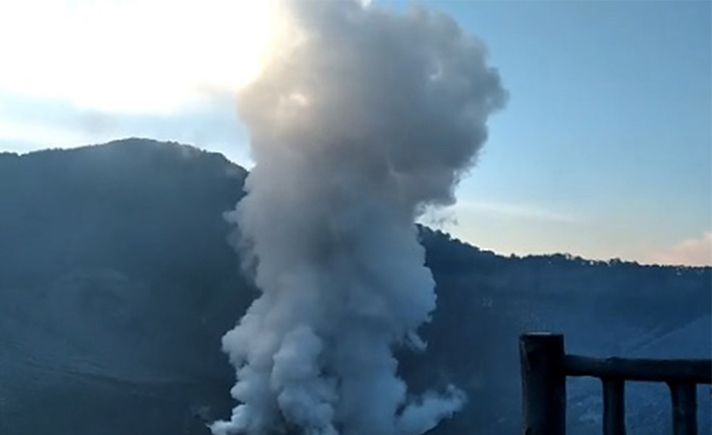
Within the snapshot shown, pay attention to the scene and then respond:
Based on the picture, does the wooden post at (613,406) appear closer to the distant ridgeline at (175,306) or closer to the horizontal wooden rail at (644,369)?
the horizontal wooden rail at (644,369)

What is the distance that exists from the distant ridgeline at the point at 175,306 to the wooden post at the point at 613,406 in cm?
6068

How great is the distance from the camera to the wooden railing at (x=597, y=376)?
4.04 metres

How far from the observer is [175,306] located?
95.3 metres

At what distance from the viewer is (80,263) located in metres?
95.6

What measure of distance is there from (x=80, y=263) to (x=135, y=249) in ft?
18.5

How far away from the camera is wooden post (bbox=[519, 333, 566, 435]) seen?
4.45 m

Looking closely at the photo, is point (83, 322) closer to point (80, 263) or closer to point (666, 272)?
point (80, 263)

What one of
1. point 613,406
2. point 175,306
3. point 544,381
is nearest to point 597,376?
point 613,406

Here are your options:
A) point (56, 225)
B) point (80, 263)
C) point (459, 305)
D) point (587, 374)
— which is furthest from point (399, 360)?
point (587, 374)

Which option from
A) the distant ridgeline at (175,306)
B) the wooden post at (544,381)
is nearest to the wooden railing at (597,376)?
the wooden post at (544,381)

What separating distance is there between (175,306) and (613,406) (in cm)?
9292

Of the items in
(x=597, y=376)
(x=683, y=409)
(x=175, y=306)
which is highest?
(x=175, y=306)

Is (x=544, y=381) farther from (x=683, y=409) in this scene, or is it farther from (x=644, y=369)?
(x=683, y=409)

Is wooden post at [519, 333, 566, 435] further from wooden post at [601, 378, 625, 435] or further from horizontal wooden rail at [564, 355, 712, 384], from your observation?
wooden post at [601, 378, 625, 435]
